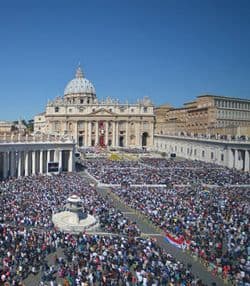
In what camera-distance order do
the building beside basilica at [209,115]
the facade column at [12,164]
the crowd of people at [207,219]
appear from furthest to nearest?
the building beside basilica at [209,115] → the facade column at [12,164] → the crowd of people at [207,219]

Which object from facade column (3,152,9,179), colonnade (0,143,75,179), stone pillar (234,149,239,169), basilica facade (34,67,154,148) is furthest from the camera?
basilica facade (34,67,154,148)

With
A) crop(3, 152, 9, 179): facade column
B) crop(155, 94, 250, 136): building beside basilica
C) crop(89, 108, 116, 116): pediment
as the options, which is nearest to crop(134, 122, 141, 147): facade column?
crop(89, 108, 116, 116): pediment

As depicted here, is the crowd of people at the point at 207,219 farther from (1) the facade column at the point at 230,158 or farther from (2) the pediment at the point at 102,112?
(2) the pediment at the point at 102,112

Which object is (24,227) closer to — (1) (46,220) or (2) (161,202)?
(1) (46,220)

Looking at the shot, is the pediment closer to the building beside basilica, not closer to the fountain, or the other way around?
the building beside basilica

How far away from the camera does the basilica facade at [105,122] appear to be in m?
144

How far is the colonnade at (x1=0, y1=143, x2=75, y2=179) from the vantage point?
200 ft

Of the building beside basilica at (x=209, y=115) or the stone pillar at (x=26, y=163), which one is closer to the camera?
the stone pillar at (x=26, y=163)

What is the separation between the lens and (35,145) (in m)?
65.4

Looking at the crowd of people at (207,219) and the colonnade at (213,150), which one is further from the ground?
the colonnade at (213,150)

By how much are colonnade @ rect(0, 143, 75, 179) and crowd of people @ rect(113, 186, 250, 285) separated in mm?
19623

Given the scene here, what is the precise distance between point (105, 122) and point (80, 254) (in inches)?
4832

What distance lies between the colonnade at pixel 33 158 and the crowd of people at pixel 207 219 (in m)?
19.6

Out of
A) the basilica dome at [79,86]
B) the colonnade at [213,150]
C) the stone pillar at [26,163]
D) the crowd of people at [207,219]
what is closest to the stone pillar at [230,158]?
the colonnade at [213,150]
